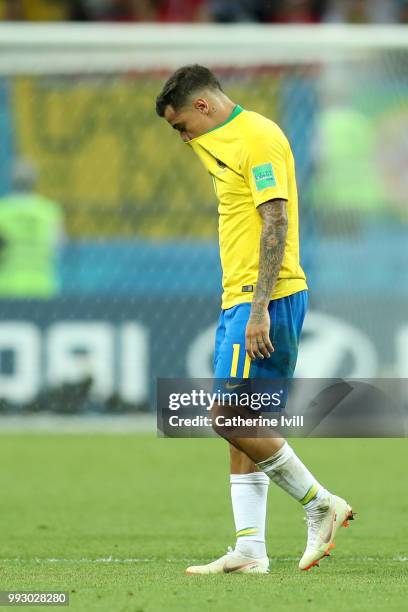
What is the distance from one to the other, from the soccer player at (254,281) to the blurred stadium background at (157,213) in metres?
4.99

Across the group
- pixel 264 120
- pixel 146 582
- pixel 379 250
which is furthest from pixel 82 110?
pixel 146 582

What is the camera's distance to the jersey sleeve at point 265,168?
194 inches

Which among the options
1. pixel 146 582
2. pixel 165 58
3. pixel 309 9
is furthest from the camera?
pixel 309 9

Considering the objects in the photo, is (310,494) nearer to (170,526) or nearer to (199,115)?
(199,115)

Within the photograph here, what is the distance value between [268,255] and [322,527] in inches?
41.1

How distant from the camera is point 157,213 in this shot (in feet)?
36.3

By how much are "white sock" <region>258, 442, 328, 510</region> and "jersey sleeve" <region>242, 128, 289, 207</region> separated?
93cm

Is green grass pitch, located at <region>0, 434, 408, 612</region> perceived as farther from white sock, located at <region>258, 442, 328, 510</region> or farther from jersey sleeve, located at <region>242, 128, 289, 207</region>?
jersey sleeve, located at <region>242, 128, 289, 207</region>

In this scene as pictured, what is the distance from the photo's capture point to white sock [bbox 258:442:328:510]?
16.4 ft

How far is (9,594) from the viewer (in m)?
4.39

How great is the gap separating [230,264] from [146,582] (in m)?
1.22

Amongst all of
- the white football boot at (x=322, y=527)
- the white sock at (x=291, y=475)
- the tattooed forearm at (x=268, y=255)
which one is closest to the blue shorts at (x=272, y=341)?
the tattooed forearm at (x=268, y=255)

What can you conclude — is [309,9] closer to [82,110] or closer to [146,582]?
[82,110]

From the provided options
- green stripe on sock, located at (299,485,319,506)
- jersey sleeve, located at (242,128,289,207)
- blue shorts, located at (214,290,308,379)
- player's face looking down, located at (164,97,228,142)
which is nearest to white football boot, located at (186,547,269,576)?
green stripe on sock, located at (299,485,319,506)
